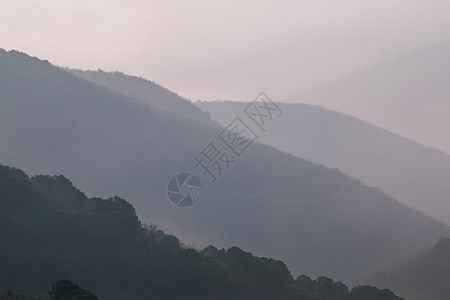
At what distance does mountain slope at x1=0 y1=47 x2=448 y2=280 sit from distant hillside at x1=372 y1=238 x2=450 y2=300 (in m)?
9.94

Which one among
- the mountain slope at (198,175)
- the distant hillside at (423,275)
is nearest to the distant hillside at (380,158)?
the mountain slope at (198,175)

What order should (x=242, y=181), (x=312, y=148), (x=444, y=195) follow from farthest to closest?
(x=312, y=148) → (x=444, y=195) → (x=242, y=181)

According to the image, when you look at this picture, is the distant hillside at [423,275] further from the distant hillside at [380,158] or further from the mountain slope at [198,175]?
the distant hillside at [380,158]

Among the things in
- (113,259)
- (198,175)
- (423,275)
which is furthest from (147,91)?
(113,259)

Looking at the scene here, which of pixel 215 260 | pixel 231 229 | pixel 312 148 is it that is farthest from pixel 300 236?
pixel 312 148

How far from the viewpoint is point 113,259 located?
54.4m

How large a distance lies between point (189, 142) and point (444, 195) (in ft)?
180

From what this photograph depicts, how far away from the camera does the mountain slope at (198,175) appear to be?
100625 millimetres

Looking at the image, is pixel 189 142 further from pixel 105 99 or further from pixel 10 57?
pixel 10 57

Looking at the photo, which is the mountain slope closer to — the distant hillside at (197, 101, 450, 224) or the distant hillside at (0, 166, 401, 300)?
the distant hillside at (197, 101, 450, 224)

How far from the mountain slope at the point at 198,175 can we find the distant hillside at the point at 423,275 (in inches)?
391

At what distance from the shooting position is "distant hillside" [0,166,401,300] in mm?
50562

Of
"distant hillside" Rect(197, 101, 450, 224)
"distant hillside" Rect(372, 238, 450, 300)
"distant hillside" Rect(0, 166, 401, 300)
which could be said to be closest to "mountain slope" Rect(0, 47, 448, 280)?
"distant hillside" Rect(372, 238, 450, 300)

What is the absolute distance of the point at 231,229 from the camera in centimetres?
10356
